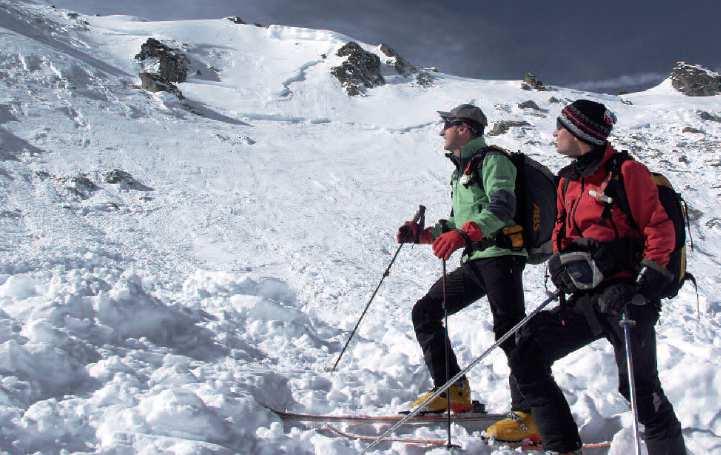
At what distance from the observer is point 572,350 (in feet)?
10.8

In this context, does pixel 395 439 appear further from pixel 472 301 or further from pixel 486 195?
pixel 486 195

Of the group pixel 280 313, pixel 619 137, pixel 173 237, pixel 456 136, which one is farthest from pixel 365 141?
pixel 456 136

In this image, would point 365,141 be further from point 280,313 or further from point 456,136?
point 456,136

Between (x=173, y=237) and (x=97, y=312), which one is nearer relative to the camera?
(x=97, y=312)

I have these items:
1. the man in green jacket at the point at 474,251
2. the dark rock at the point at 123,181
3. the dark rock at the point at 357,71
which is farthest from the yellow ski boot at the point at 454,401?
the dark rock at the point at 357,71

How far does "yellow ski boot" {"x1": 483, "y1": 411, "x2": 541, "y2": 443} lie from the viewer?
12.5 ft

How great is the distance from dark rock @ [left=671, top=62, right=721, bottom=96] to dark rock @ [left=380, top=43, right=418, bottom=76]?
22.0 metres

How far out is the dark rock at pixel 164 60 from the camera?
34.5m

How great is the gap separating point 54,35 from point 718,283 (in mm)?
35080

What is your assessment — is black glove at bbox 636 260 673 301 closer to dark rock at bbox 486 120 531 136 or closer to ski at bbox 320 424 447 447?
ski at bbox 320 424 447 447

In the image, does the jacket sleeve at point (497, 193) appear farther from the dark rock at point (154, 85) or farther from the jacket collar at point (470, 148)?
the dark rock at point (154, 85)

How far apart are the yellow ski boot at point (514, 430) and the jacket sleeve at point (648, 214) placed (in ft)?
5.07

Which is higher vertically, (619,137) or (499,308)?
(619,137)

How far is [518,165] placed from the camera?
3924 millimetres
